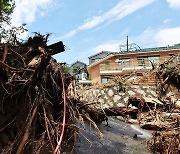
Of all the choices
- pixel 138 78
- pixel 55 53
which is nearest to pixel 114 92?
pixel 138 78

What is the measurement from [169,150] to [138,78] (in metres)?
6.72

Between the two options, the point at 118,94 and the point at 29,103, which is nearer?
the point at 29,103

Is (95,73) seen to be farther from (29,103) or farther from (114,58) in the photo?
(29,103)

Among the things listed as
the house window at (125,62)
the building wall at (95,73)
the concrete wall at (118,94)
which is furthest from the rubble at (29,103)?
the building wall at (95,73)

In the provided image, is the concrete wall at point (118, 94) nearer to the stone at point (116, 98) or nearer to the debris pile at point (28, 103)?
the stone at point (116, 98)

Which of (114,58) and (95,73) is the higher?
(114,58)

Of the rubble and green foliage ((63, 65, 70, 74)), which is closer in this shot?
the rubble

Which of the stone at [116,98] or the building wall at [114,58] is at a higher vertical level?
the building wall at [114,58]

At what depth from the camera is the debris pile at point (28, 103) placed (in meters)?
3.57

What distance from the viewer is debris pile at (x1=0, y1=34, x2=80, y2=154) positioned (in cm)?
357

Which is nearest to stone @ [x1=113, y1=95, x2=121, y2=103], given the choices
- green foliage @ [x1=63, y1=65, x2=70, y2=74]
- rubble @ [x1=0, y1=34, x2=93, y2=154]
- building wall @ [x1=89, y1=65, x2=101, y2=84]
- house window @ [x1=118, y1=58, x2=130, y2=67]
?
green foliage @ [x1=63, y1=65, x2=70, y2=74]

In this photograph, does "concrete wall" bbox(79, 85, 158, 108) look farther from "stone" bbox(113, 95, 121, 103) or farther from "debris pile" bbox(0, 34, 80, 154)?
"debris pile" bbox(0, 34, 80, 154)

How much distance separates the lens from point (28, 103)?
3.78 meters

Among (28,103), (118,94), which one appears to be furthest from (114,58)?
(28,103)
